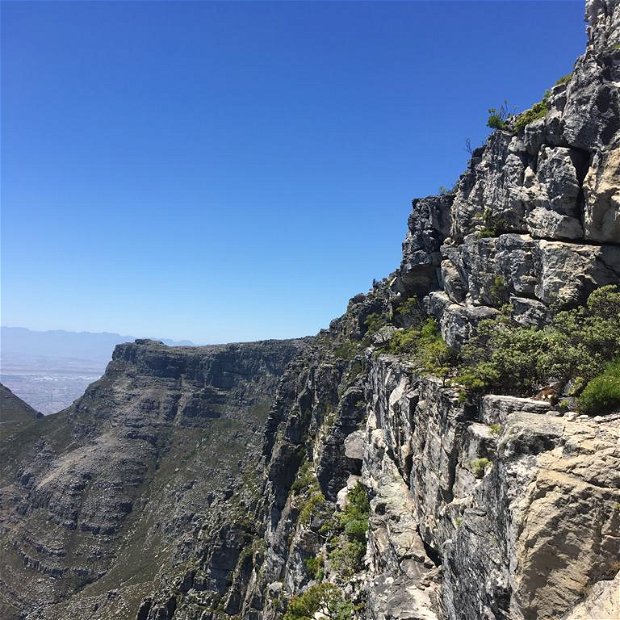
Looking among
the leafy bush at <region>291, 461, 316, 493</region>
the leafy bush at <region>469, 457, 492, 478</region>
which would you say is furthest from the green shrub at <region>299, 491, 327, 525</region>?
the leafy bush at <region>469, 457, 492, 478</region>

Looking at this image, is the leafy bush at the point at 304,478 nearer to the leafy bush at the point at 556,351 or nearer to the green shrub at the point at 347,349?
the green shrub at the point at 347,349

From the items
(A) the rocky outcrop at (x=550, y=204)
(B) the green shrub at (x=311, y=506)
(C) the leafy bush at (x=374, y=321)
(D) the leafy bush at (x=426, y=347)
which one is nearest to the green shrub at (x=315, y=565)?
(B) the green shrub at (x=311, y=506)

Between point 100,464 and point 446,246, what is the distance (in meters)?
173

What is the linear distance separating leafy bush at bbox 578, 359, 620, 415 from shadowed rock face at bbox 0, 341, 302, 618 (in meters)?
94.7

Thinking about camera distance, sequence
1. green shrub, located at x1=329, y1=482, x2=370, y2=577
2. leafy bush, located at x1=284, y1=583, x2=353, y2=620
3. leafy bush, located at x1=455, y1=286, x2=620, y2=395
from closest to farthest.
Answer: leafy bush, located at x1=455, y1=286, x2=620, y2=395 → leafy bush, located at x1=284, y1=583, x2=353, y2=620 → green shrub, located at x1=329, y1=482, x2=370, y2=577

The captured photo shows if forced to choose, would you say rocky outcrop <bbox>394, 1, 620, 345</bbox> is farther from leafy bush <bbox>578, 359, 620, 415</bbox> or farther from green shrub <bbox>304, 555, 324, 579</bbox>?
green shrub <bbox>304, 555, 324, 579</bbox>

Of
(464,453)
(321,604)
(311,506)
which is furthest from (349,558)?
(464,453)

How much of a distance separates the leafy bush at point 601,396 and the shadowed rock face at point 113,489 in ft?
311

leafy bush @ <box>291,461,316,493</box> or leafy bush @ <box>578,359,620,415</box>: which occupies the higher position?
leafy bush @ <box>578,359,620,415</box>

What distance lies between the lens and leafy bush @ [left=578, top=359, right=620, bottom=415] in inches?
564

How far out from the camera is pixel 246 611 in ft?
217

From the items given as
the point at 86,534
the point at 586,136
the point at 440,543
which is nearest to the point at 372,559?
the point at 440,543

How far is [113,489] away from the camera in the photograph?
15875 centimetres

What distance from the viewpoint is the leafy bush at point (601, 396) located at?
47.0ft
